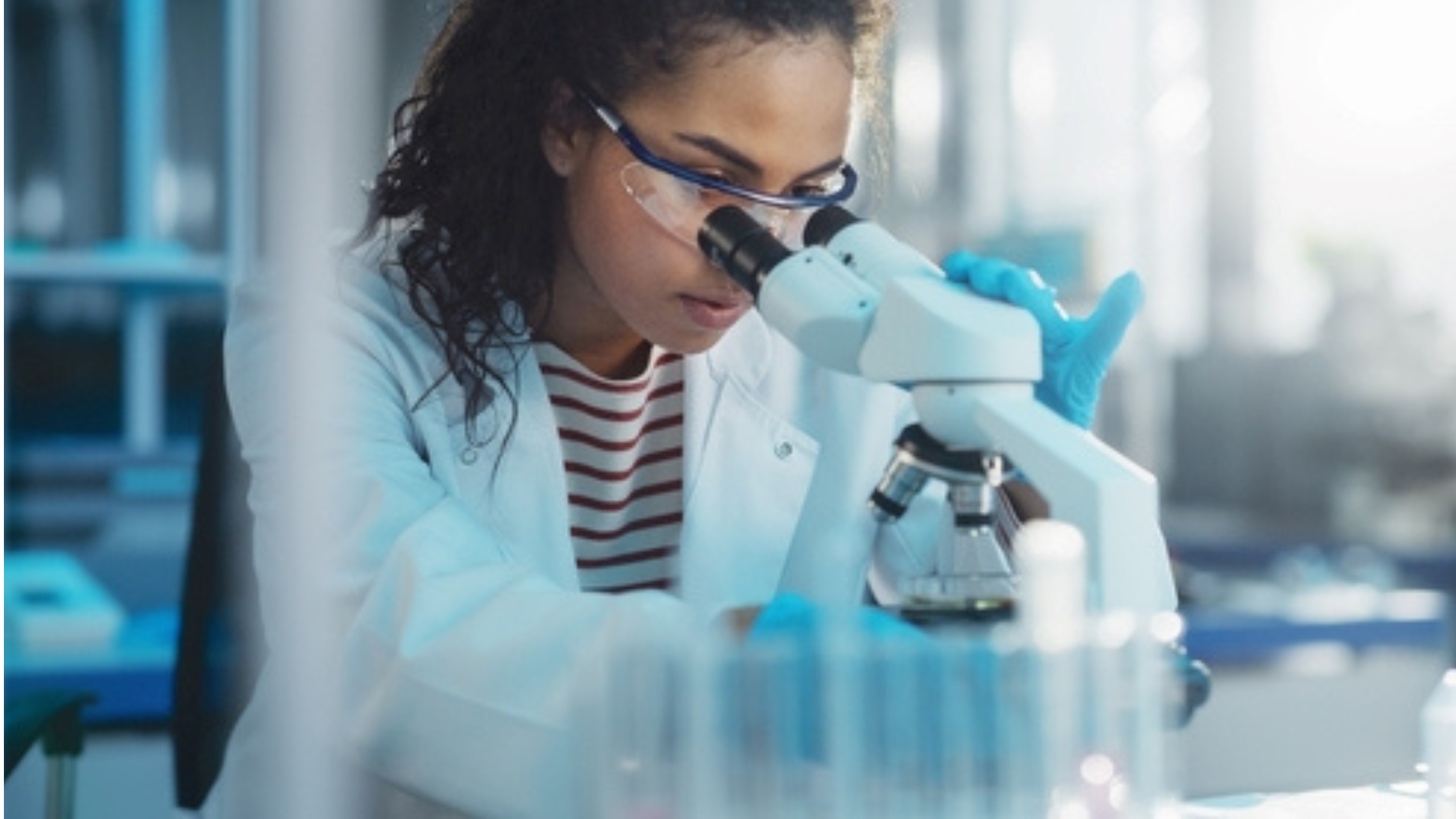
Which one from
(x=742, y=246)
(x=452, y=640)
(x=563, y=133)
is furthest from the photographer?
(x=563, y=133)

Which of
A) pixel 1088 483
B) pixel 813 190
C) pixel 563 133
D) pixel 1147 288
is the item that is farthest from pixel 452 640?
pixel 1147 288

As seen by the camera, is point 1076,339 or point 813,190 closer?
point 1076,339

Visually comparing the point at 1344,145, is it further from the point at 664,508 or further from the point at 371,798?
the point at 371,798

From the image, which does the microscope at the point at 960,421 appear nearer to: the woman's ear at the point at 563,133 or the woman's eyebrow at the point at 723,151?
the woman's eyebrow at the point at 723,151

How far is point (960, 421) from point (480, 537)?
1.40 ft

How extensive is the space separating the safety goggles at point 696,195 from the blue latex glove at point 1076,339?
23cm

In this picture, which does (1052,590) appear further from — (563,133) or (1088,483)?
(563,133)

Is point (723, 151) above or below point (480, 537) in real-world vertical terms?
above

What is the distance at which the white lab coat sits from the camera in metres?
0.94

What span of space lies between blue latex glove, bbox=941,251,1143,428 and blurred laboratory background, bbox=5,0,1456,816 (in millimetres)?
843

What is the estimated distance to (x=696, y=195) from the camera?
1.46m

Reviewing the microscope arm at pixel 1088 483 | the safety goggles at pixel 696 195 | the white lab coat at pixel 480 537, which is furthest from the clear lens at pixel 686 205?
the microscope arm at pixel 1088 483

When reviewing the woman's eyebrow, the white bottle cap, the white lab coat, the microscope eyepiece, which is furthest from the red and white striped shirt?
the white bottle cap

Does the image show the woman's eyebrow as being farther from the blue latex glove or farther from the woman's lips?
the blue latex glove
